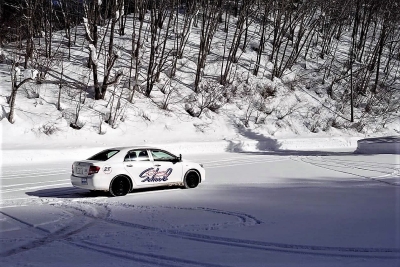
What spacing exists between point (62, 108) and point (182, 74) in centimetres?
1483

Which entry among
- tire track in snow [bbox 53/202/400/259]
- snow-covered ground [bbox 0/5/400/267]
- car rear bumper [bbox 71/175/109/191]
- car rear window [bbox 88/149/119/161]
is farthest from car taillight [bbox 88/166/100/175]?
tire track in snow [bbox 53/202/400/259]

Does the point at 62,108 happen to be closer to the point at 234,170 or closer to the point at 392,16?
the point at 234,170

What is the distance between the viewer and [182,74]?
47.5 meters

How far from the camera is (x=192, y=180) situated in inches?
632

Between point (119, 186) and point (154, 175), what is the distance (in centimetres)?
124

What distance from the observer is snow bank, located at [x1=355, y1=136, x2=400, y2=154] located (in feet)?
104

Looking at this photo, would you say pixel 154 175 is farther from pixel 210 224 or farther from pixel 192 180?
pixel 210 224

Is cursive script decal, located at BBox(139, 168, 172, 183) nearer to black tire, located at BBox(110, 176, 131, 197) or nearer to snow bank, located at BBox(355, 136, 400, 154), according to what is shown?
→ black tire, located at BBox(110, 176, 131, 197)

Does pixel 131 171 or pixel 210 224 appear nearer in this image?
pixel 210 224

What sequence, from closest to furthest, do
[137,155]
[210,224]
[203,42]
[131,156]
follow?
[210,224]
[131,156]
[137,155]
[203,42]

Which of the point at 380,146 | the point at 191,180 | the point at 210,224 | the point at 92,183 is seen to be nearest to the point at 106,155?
the point at 92,183

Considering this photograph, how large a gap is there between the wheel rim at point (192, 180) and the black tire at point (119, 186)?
7.24 ft

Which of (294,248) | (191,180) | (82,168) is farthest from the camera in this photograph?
(191,180)

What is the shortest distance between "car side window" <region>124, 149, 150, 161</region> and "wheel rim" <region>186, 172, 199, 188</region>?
1618 millimetres
